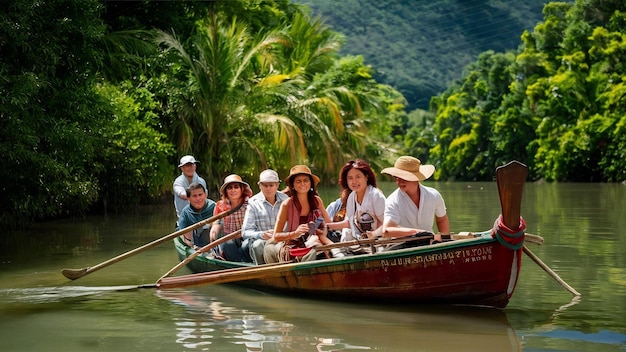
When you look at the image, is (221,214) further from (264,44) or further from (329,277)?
(264,44)

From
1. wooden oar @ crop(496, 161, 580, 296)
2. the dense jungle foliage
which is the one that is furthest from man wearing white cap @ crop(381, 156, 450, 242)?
the dense jungle foliage

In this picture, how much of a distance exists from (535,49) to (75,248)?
164ft

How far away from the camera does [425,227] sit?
8.88 meters

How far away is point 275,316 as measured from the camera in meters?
8.62

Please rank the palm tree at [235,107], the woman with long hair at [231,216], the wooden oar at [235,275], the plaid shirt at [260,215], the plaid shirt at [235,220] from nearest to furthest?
the wooden oar at [235,275] → the plaid shirt at [260,215] → the woman with long hair at [231,216] → the plaid shirt at [235,220] → the palm tree at [235,107]

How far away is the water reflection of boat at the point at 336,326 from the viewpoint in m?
7.20

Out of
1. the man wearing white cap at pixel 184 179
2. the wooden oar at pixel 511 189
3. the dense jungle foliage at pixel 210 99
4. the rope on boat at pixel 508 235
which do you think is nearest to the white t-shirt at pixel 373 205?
the rope on boat at pixel 508 235

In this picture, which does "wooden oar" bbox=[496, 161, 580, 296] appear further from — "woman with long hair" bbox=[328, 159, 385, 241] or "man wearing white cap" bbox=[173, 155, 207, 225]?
"man wearing white cap" bbox=[173, 155, 207, 225]

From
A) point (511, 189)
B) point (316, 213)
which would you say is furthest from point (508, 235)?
point (316, 213)

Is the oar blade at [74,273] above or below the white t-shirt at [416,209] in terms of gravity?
below

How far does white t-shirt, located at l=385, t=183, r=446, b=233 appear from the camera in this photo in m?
8.82

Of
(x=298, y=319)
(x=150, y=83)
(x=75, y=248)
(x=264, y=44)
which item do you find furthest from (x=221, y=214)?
(x=264, y=44)

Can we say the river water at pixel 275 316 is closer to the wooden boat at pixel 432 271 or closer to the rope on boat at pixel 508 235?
the wooden boat at pixel 432 271

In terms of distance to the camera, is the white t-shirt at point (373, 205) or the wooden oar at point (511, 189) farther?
the white t-shirt at point (373, 205)
